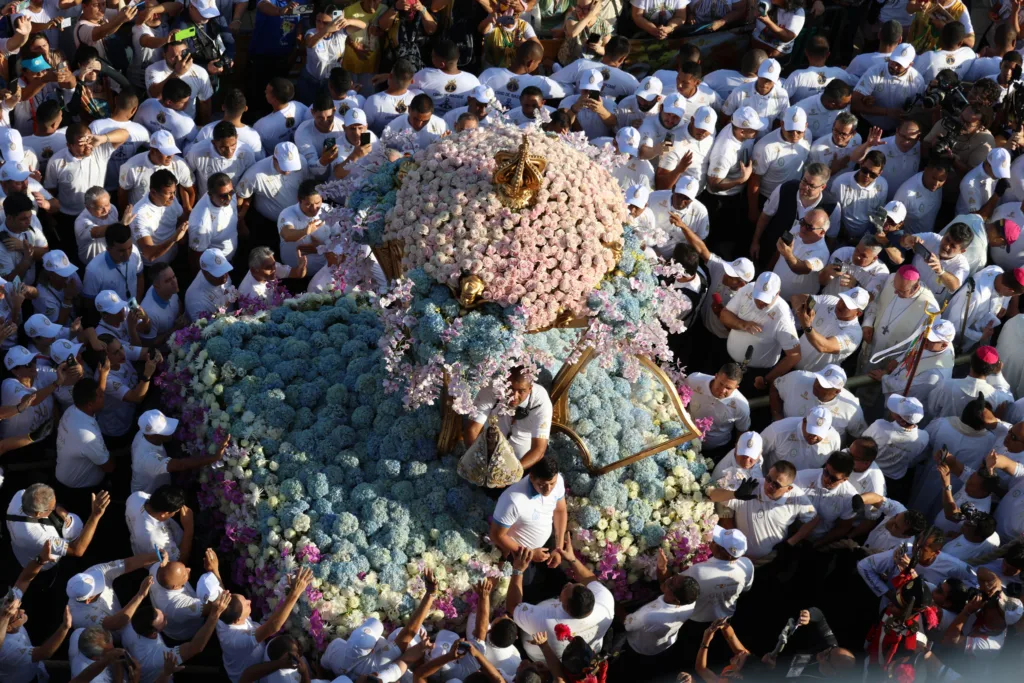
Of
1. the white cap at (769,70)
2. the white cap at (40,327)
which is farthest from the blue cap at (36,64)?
the white cap at (769,70)

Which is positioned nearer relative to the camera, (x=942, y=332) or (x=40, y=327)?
(x=40, y=327)

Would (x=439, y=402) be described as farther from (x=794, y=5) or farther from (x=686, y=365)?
(x=794, y=5)

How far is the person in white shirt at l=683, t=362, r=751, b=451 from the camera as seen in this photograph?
1172 cm

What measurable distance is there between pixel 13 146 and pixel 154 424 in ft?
12.0

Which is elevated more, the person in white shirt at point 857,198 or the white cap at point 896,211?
the white cap at point 896,211

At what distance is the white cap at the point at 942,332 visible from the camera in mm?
12031

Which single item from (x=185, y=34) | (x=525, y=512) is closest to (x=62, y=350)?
(x=525, y=512)

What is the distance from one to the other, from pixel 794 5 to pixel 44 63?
8.29m

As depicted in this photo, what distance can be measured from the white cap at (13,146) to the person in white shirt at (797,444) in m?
7.42

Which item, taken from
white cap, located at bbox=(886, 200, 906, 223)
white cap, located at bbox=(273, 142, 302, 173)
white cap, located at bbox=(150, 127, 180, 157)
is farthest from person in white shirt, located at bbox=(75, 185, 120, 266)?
white cap, located at bbox=(886, 200, 906, 223)

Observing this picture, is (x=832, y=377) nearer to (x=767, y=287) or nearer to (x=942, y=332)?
→ (x=767, y=287)

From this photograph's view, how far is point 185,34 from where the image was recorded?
14578mm

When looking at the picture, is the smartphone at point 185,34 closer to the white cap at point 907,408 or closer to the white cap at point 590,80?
the white cap at point 590,80

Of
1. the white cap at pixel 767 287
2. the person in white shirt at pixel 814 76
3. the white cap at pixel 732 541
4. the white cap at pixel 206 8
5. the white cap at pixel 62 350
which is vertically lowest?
the white cap at pixel 732 541
